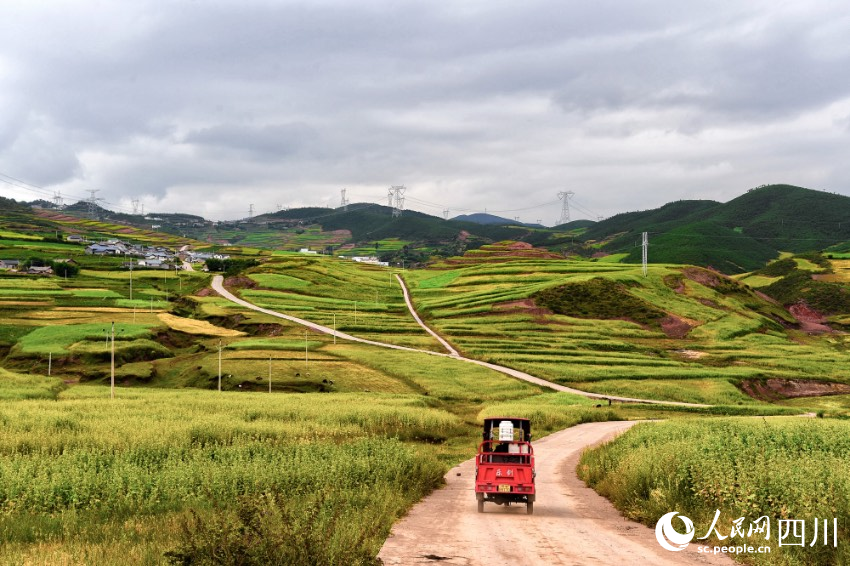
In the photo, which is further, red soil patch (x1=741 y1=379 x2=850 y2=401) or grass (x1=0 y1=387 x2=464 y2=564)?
red soil patch (x1=741 y1=379 x2=850 y2=401)

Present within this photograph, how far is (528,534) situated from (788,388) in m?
83.0

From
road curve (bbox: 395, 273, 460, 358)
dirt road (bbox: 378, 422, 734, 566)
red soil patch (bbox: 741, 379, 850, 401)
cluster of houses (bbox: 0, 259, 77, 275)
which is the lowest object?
red soil patch (bbox: 741, 379, 850, 401)

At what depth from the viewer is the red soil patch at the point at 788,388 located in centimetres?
8681

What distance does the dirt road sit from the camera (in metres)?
17.3

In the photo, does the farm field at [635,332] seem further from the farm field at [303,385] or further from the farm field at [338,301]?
the farm field at [338,301]

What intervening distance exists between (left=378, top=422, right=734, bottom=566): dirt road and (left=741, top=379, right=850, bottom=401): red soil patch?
65.8 meters

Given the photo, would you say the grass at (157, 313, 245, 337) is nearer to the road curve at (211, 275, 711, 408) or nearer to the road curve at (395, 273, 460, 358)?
the road curve at (211, 275, 711, 408)

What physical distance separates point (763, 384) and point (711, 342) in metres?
30.8

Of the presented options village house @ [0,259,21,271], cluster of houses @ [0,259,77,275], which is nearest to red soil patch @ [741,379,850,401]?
cluster of houses @ [0,259,77,275]

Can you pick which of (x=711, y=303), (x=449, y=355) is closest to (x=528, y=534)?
(x=449, y=355)

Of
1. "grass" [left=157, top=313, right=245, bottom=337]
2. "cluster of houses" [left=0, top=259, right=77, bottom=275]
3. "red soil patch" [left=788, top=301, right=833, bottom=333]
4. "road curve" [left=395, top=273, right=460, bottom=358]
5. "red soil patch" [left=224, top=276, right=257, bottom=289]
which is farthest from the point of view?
"cluster of houses" [left=0, top=259, right=77, bottom=275]

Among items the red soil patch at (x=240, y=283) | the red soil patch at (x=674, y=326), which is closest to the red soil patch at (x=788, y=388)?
the red soil patch at (x=674, y=326)

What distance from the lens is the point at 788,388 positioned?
89.3 meters

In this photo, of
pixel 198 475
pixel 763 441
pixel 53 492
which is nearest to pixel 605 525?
pixel 763 441
